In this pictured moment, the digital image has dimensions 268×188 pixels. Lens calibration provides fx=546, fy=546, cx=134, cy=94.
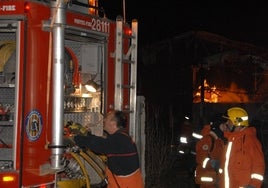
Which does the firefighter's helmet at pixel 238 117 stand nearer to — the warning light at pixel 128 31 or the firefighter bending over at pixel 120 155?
the firefighter bending over at pixel 120 155

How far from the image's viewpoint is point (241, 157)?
606cm

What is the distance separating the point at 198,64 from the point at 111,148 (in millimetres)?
19093

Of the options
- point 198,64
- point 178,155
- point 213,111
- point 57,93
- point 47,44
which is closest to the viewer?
point 57,93

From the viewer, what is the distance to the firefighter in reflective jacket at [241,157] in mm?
5961

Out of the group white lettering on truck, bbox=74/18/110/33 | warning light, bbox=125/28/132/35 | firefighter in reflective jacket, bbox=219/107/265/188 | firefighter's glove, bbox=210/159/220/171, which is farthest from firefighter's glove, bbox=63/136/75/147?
firefighter's glove, bbox=210/159/220/171

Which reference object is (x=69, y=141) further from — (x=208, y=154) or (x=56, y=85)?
(x=208, y=154)

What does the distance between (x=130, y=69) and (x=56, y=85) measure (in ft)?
6.33

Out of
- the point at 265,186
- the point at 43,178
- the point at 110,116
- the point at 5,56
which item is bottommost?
the point at 265,186

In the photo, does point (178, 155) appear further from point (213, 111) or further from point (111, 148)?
point (111, 148)

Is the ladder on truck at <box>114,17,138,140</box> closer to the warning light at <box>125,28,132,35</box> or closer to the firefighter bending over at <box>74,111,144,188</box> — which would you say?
the warning light at <box>125,28,132,35</box>

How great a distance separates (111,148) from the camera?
18.0 feet

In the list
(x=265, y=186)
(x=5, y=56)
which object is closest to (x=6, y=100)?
(x=5, y=56)

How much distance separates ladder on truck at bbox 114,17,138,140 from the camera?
6328 mm

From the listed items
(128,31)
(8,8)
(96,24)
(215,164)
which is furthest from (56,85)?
(215,164)
